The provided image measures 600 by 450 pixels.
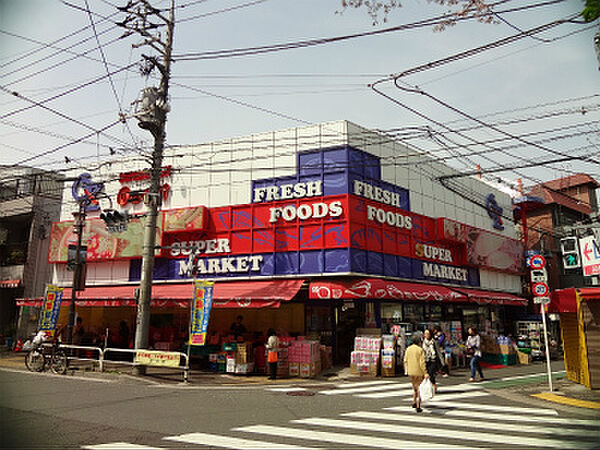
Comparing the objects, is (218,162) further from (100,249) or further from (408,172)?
(408,172)

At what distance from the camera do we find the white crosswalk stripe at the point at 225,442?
6.73 meters

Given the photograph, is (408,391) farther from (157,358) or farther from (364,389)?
(157,358)

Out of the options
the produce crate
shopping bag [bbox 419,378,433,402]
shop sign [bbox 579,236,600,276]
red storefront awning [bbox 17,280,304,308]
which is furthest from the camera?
the produce crate

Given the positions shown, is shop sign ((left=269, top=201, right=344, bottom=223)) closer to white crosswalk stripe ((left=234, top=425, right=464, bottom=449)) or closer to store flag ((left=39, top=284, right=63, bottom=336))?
store flag ((left=39, top=284, right=63, bottom=336))

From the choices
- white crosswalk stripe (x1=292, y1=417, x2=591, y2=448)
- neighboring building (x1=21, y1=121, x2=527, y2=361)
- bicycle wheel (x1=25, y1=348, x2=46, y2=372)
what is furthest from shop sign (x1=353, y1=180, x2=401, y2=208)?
bicycle wheel (x1=25, y1=348, x2=46, y2=372)

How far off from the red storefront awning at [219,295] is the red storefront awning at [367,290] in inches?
37.6

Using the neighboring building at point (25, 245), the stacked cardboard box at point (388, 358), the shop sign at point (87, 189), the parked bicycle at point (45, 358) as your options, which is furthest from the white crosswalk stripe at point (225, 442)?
the neighboring building at point (25, 245)

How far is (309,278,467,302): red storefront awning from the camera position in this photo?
57.8ft

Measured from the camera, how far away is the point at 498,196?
32281 millimetres

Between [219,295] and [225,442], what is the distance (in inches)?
466

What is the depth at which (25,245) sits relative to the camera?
2922cm

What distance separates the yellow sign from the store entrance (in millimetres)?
7403

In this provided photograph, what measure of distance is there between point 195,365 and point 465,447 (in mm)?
14627

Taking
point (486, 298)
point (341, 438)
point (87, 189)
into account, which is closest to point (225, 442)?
point (341, 438)
